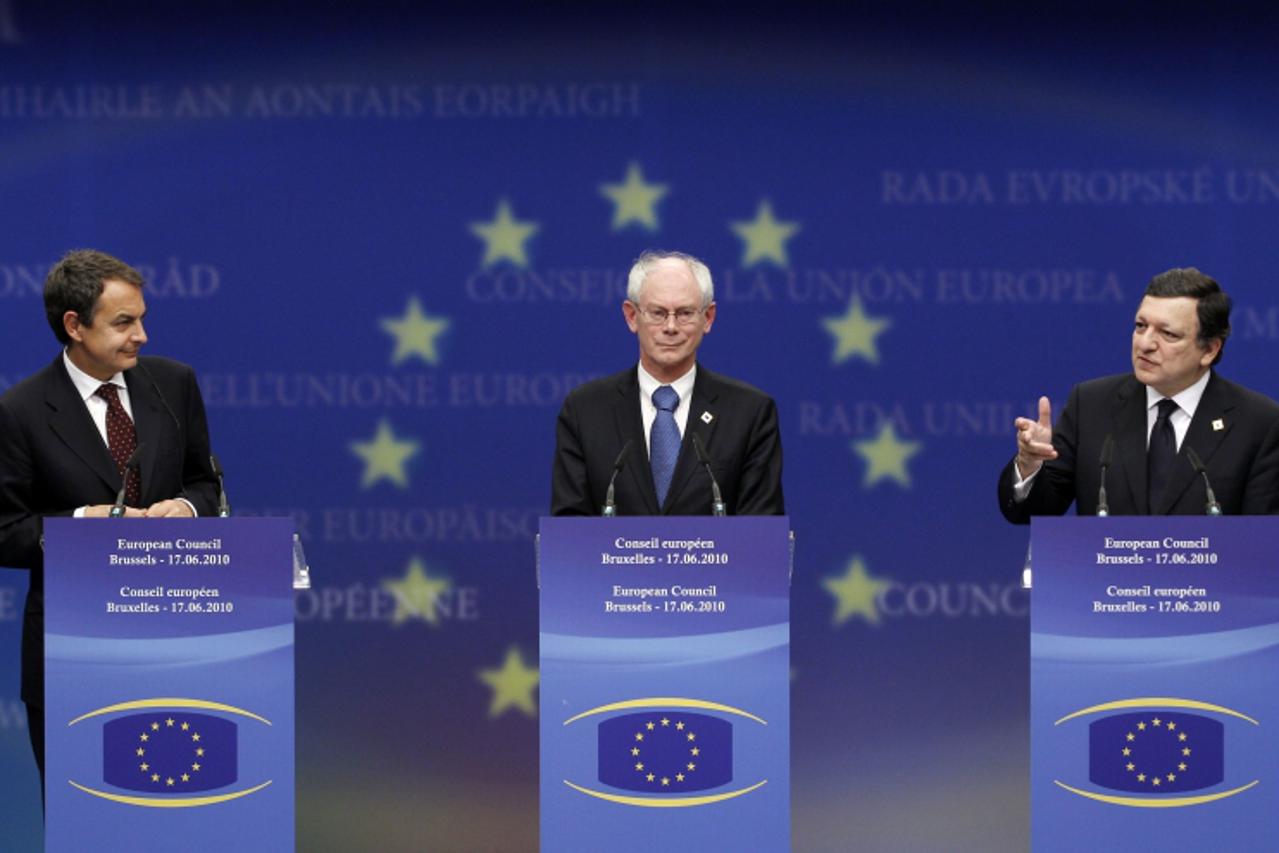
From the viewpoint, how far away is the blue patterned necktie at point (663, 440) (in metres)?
4.37

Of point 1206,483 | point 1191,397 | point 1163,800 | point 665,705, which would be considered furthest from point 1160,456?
point 665,705

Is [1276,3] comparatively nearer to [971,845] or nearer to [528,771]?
[971,845]

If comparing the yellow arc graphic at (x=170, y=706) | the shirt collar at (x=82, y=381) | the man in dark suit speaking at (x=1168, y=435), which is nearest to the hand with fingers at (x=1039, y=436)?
the man in dark suit speaking at (x=1168, y=435)

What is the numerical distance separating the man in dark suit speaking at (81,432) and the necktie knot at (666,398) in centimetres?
118

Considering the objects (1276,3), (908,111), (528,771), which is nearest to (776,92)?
(908,111)

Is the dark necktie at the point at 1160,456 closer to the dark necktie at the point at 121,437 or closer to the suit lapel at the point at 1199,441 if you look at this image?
the suit lapel at the point at 1199,441

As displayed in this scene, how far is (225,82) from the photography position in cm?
570

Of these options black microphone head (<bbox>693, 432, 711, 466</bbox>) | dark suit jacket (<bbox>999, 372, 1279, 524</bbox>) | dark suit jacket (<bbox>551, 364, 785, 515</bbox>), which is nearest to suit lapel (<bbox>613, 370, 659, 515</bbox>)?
dark suit jacket (<bbox>551, 364, 785, 515</bbox>)

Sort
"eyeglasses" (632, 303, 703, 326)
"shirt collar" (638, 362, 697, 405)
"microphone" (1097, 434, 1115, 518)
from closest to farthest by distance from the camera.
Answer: "microphone" (1097, 434, 1115, 518)
"eyeglasses" (632, 303, 703, 326)
"shirt collar" (638, 362, 697, 405)

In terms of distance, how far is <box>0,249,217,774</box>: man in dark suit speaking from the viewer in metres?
4.15

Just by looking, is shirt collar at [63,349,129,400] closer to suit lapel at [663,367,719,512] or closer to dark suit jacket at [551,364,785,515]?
dark suit jacket at [551,364,785,515]

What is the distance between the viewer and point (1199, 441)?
168 inches

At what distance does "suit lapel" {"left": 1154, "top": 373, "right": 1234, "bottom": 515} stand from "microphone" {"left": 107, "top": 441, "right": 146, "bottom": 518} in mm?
2467

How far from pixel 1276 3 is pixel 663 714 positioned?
347cm
